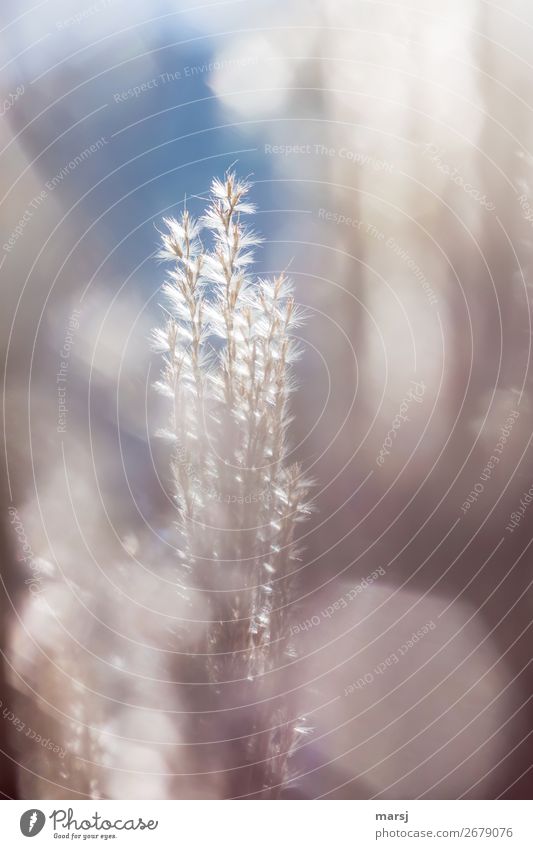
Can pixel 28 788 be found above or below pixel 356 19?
below

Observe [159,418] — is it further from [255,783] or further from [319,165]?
[255,783]

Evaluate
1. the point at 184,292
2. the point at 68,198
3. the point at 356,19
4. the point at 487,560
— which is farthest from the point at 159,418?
the point at 356,19
